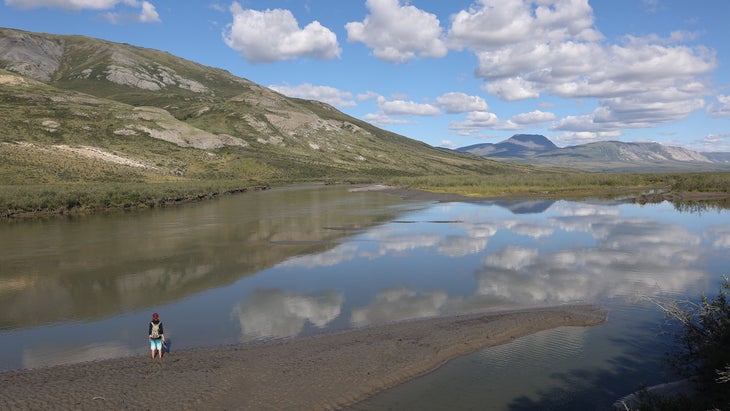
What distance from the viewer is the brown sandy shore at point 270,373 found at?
14055mm

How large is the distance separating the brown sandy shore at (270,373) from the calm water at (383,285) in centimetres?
94

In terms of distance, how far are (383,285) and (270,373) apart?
42.3ft

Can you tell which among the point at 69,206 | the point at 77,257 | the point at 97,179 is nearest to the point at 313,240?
the point at 77,257

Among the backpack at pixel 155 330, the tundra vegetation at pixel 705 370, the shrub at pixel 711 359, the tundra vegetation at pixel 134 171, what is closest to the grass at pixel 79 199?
the tundra vegetation at pixel 134 171

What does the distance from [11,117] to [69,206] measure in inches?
3783

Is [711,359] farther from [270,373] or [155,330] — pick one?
[155,330]

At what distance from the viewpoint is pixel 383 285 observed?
1092 inches

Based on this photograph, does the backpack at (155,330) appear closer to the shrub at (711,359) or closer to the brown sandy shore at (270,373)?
the brown sandy shore at (270,373)

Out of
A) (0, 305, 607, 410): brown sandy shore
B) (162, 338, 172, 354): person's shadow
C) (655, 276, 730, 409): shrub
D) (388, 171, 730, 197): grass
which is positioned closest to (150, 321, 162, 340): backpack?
(162, 338, 172, 354): person's shadow

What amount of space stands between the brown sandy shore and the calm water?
0.94 m

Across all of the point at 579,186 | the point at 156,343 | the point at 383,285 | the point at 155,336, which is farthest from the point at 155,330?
the point at 579,186

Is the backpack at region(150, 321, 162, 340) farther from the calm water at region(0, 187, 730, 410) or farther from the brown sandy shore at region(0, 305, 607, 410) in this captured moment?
the calm water at region(0, 187, 730, 410)

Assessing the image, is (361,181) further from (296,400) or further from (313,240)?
(296,400)

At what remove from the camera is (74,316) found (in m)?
23.2
